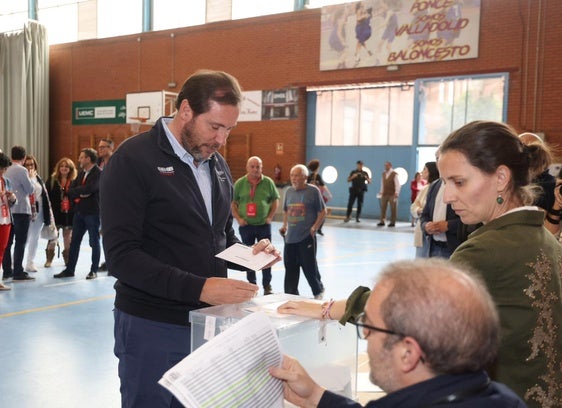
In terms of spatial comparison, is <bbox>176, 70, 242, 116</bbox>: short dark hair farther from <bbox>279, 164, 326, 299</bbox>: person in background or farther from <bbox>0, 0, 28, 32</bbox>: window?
<bbox>0, 0, 28, 32</bbox>: window

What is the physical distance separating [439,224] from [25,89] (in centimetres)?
2055

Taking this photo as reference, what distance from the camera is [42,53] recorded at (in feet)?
73.6

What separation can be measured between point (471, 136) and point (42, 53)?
23509mm

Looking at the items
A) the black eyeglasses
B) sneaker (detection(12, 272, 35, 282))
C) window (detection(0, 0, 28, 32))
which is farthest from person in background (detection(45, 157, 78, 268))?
window (detection(0, 0, 28, 32))

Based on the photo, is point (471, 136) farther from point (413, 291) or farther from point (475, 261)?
point (413, 291)

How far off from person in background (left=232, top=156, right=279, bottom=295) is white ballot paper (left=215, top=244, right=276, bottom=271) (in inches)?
199

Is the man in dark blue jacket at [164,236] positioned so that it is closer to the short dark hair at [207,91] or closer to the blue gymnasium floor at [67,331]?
the short dark hair at [207,91]

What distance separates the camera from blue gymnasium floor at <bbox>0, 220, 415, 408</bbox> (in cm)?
408

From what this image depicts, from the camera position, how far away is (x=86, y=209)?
8.20 metres

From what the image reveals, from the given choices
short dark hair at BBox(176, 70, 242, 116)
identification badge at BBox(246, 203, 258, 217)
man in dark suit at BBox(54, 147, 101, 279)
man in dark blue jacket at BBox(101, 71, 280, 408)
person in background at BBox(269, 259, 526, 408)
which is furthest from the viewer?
man in dark suit at BBox(54, 147, 101, 279)

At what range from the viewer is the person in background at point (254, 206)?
749 cm

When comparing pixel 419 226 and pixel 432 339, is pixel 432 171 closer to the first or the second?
pixel 419 226

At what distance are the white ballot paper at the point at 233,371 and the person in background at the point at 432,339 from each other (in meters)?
0.36

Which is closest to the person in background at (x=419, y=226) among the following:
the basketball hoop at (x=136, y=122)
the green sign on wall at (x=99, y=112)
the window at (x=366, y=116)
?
the window at (x=366, y=116)
